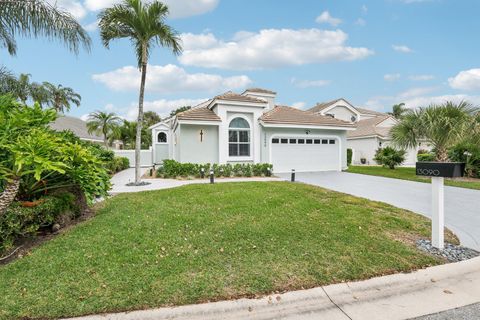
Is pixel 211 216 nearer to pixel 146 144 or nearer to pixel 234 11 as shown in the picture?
pixel 234 11

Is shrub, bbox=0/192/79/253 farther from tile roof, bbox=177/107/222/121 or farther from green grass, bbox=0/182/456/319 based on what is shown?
tile roof, bbox=177/107/222/121

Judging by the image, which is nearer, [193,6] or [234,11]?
[193,6]

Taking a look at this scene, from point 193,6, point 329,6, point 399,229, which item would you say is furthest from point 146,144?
point 399,229

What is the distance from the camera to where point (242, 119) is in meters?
15.2

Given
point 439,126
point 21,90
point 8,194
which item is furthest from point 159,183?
point 439,126

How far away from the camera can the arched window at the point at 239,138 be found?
1505 cm

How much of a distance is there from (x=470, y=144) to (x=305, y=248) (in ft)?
49.9

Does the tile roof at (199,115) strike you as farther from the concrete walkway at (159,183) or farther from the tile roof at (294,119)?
the concrete walkway at (159,183)

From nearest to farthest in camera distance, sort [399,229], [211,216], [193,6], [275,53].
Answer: [399,229]
[211,216]
[193,6]
[275,53]

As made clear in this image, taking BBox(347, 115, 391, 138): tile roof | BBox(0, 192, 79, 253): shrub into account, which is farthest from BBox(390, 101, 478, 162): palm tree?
BBox(0, 192, 79, 253): shrub

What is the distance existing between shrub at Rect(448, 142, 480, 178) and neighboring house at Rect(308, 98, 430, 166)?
27.8ft

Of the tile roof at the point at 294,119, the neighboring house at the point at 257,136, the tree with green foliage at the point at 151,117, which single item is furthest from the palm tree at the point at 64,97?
the tile roof at the point at 294,119

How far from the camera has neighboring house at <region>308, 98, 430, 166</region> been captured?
2505 centimetres

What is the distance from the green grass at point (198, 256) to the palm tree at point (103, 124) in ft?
91.4
